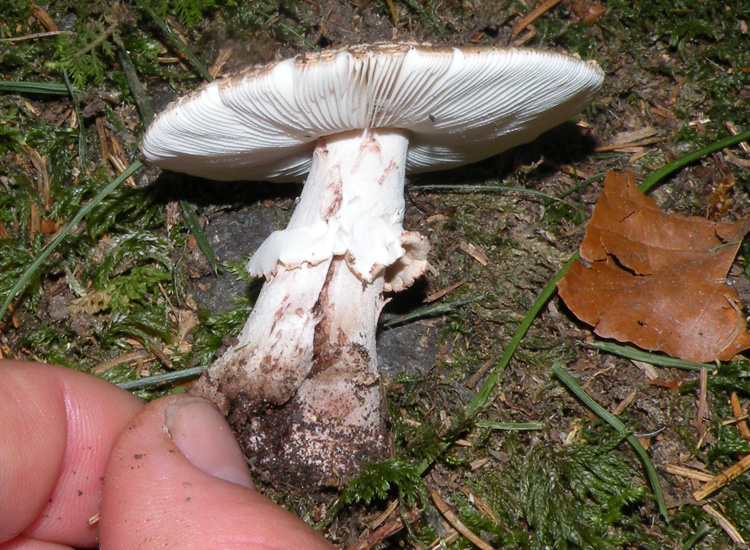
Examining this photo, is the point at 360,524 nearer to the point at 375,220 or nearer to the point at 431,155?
the point at 375,220

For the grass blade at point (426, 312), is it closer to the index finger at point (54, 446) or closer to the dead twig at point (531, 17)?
the index finger at point (54, 446)

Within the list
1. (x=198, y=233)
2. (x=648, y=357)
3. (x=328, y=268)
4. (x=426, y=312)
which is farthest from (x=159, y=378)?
(x=648, y=357)

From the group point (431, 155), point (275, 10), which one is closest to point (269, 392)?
point (431, 155)

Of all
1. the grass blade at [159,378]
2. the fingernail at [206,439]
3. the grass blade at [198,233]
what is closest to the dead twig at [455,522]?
the fingernail at [206,439]

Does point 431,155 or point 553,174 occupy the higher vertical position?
point 431,155

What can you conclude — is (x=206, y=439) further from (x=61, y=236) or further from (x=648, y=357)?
(x=648, y=357)

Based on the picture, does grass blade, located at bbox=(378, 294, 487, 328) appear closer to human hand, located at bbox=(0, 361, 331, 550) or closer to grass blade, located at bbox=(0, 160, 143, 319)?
human hand, located at bbox=(0, 361, 331, 550)

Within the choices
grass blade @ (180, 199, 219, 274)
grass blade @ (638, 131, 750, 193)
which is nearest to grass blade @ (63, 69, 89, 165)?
grass blade @ (180, 199, 219, 274)
